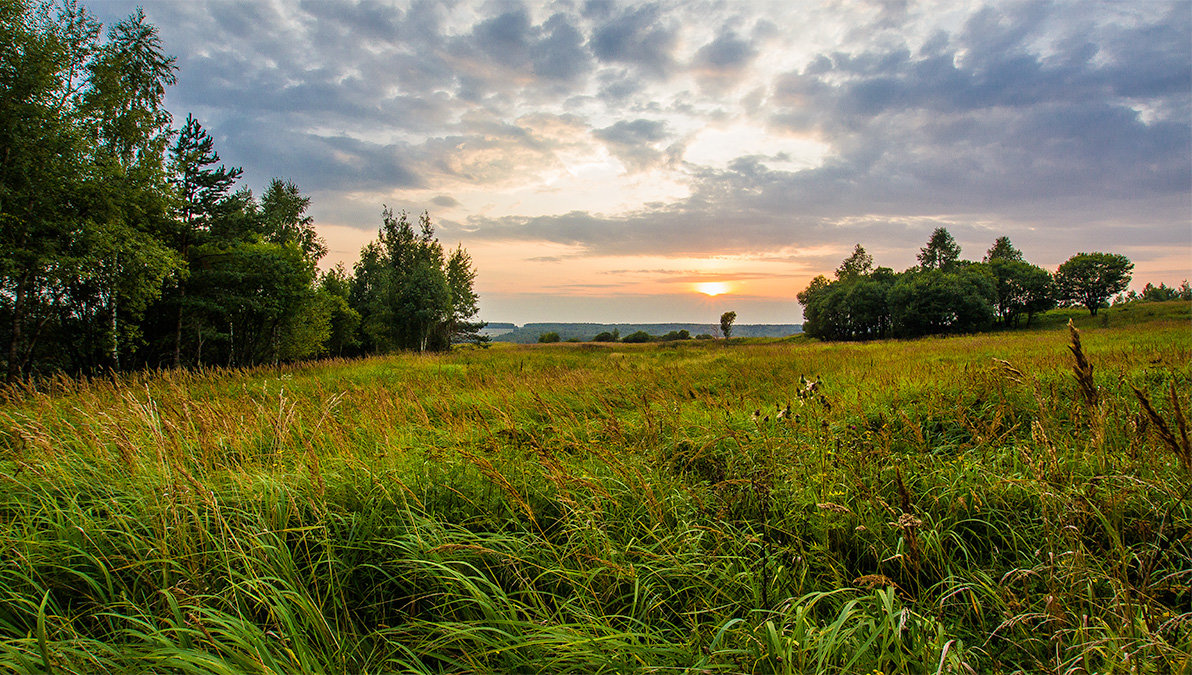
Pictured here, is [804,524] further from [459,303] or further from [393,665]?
[459,303]

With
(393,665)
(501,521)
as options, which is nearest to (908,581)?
(501,521)

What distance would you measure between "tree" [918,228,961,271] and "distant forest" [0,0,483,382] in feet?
300

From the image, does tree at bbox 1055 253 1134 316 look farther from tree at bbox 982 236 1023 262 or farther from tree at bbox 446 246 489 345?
tree at bbox 446 246 489 345

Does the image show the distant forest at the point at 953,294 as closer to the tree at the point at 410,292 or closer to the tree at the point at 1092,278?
the tree at the point at 1092,278

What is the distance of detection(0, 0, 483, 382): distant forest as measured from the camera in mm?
14312

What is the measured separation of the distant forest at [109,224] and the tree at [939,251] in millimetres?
91388

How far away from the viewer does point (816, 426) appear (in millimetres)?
3943

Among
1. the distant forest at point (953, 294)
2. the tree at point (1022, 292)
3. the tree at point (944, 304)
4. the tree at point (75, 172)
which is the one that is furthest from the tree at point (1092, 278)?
the tree at point (75, 172)

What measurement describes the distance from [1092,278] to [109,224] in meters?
105

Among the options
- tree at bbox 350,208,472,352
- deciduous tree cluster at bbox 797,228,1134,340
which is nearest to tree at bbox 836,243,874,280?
deciduous tree cluster at bbox 797,228,1134,340

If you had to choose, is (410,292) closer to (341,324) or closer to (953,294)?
(341,324)

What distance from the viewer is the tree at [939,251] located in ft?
242

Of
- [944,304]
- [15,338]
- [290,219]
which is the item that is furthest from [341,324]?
[944,304]

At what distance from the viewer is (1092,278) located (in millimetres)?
64125
